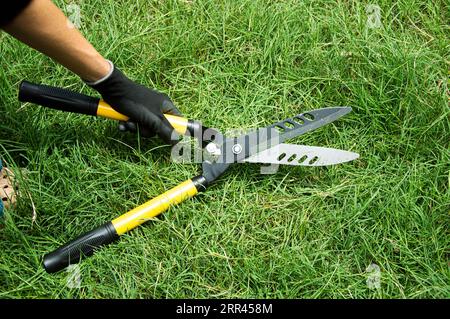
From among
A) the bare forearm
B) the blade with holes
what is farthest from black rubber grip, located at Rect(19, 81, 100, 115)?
the blade with holes

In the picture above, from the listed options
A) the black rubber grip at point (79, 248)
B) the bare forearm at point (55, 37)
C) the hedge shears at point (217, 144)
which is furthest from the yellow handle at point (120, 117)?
the black rubber grip at point (79, 248)

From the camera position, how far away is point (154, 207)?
2066 mm

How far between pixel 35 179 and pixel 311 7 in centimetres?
158

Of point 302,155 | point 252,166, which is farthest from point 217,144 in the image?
point 302,155

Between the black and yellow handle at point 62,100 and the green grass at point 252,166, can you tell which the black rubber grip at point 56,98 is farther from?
the green grass at point 252,166

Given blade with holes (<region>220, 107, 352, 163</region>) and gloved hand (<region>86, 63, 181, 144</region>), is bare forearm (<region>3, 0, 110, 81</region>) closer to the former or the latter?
gloved hand (<region>86, 63, 181, 144</region>)

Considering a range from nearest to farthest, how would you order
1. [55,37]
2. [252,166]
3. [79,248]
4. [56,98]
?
[55,37], [79,248], [56,98], [252,166]

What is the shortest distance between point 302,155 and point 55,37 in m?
1.05

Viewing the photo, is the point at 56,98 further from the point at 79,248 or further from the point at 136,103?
the point at 79,248

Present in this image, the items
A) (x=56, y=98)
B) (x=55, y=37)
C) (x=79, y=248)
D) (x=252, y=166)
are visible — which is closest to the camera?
(x=55, y=37)

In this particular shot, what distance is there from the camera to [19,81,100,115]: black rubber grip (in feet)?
6.88

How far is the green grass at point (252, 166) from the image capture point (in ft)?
6.68

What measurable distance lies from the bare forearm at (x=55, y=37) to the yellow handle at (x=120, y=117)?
0.49ft

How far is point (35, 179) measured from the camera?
7.28 ft
